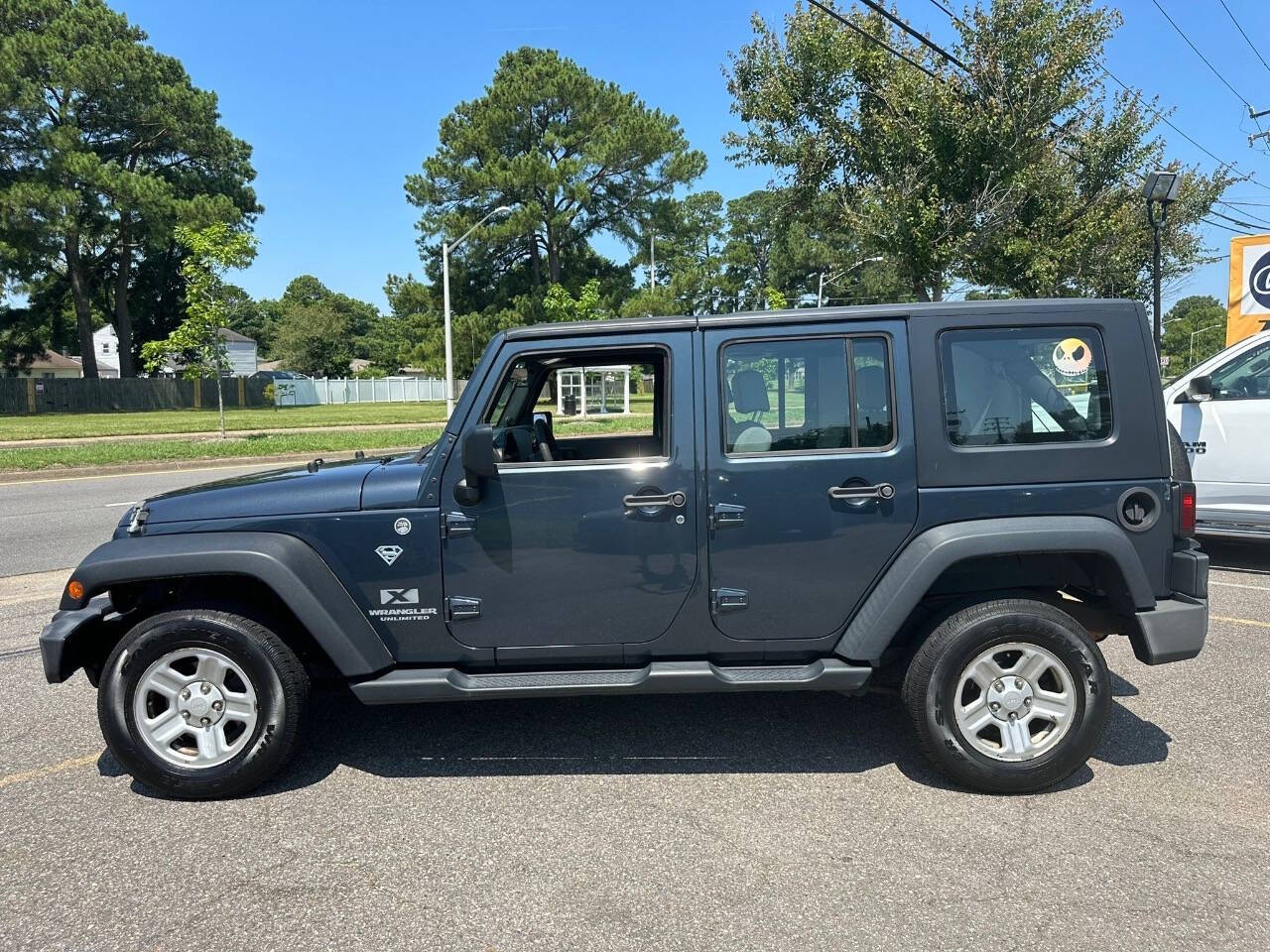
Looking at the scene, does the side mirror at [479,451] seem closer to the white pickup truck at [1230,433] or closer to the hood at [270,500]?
the hood at [270,500]

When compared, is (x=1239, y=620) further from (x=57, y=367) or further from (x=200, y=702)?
(x=57, y=367)

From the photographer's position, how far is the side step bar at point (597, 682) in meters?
3.51

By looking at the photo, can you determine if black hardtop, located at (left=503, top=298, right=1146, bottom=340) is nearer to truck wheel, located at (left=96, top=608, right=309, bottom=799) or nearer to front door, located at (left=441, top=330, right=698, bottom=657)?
front door, located at (left=441, top=330, right=698, bottom=657)

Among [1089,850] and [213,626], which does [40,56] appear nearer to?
[213,626]

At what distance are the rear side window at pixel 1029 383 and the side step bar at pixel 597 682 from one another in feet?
3.85

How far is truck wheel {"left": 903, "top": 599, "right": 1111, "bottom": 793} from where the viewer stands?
3467mm

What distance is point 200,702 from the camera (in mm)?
3506

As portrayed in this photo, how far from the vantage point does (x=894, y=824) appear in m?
3.30

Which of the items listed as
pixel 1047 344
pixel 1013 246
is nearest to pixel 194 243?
pixel 1013 246

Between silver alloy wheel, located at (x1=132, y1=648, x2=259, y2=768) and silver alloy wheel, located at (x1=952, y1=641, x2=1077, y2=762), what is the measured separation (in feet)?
9.36

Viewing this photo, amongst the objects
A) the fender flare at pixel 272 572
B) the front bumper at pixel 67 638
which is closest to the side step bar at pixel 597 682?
the fender flare at pixel 272 572

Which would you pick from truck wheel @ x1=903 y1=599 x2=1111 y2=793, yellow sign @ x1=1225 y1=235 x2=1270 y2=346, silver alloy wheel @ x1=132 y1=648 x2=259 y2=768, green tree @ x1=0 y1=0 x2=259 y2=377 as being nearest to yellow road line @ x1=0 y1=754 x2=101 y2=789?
silver alloy wheel @ x1=132 y1=648 x2=259 y2=768

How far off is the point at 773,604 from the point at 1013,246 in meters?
14.4

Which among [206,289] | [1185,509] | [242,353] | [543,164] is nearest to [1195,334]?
[543,164]
